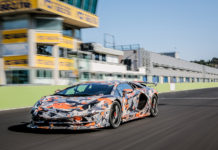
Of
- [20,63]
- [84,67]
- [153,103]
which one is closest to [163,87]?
[84,67]

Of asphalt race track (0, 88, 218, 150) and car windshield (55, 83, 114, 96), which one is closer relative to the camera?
asphalt race track (0, 88, 218, 150)

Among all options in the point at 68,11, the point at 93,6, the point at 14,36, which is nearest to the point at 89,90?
the point at 14,36

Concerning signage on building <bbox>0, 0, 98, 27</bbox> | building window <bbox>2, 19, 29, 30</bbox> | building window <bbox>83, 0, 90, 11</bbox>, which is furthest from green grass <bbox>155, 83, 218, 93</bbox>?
building window <bbox>2, 19, 29, 30</bbox>

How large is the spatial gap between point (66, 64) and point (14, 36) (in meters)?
6.44

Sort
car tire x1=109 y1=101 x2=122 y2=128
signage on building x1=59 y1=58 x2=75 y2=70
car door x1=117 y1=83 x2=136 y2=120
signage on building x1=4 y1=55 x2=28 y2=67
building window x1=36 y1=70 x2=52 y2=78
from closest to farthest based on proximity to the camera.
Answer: car tire x1=109 y1=101 x2=122 y2=128 < car door x1=117 y1=83 x2=136 y2=120 < building window x1=36 y1=70 x2=52 y2=78 < signage on building x1=4 y1=55 x2=28 y2=67 < signage on building x1=59 y1=58 x2=75 y2=70

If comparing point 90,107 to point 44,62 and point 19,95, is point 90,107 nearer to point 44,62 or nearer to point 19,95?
point 19,95

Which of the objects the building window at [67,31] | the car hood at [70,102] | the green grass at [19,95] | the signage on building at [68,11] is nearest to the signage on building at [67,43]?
the building window at [67,31]

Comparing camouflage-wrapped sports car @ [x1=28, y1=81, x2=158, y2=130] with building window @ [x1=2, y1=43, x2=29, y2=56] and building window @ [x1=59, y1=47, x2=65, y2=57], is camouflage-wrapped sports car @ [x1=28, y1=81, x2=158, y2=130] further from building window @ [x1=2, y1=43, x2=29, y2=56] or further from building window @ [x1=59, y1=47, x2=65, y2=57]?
building window @ [x1=59, y1=47, x2=65, y2=57]

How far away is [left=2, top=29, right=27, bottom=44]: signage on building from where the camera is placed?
91.6ft

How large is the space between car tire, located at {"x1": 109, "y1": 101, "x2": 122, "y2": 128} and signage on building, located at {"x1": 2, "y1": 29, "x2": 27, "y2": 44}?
22.1 meters

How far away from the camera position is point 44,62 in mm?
29047

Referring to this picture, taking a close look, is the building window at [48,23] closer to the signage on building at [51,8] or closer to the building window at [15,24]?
the signage on building at [51,8]

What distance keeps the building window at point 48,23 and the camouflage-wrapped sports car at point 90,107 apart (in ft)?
70.0

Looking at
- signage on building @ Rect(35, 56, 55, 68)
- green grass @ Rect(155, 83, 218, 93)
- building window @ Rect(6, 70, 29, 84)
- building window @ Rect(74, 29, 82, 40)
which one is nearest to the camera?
building window @ Rect(6, 70, 29, 84)
